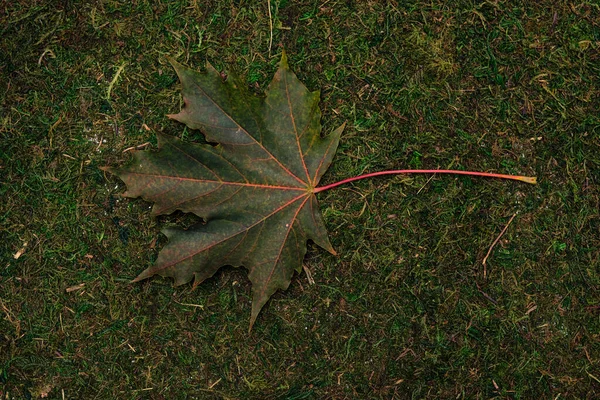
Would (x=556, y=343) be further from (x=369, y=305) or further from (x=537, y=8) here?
(x=537, y=8)

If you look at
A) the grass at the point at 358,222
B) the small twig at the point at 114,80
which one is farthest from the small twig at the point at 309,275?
the small twig at the point at 114,80

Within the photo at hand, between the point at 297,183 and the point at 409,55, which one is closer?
the point at 297,183

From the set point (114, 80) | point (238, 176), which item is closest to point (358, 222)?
point (238, 176)

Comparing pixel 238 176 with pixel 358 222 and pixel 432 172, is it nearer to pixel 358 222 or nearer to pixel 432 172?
pixel 358 222

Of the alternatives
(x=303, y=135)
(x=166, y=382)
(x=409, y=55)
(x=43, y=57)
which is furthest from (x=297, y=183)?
(x=43, y=57)

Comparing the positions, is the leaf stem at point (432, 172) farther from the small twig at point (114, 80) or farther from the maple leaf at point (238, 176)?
the small twig at point (114, 80)

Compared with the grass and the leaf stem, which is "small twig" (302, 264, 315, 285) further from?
the leaf stem
